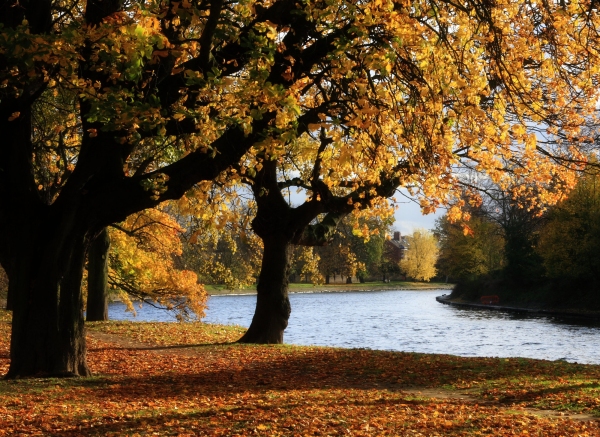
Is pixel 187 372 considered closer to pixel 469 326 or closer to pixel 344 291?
pixel 469 326

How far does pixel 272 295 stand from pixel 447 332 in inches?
798

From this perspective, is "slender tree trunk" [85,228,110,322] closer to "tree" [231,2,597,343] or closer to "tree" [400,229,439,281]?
"tree" [231,2,597,343]

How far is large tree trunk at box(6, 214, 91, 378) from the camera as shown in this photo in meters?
10.8

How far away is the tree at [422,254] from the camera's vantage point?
102 m

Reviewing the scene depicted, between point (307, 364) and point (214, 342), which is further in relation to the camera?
point (214, 342)

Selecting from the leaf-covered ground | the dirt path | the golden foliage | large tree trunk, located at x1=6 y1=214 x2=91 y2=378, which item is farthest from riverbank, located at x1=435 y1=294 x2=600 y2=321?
large tree trunk, located at x1=6 y1=214 x2=91 y2=378

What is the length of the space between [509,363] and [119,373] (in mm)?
7889

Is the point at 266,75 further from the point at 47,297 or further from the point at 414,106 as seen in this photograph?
the point at 47,297

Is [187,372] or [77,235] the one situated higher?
[77,235]

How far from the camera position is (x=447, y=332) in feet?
118

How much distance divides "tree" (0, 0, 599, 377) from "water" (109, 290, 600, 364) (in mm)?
15626

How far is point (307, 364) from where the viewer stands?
14.7 m

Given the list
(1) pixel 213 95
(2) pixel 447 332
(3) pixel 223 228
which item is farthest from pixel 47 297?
(2) pixel 447 332

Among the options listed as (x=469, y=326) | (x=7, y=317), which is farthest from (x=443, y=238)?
(x=7, y=317)
